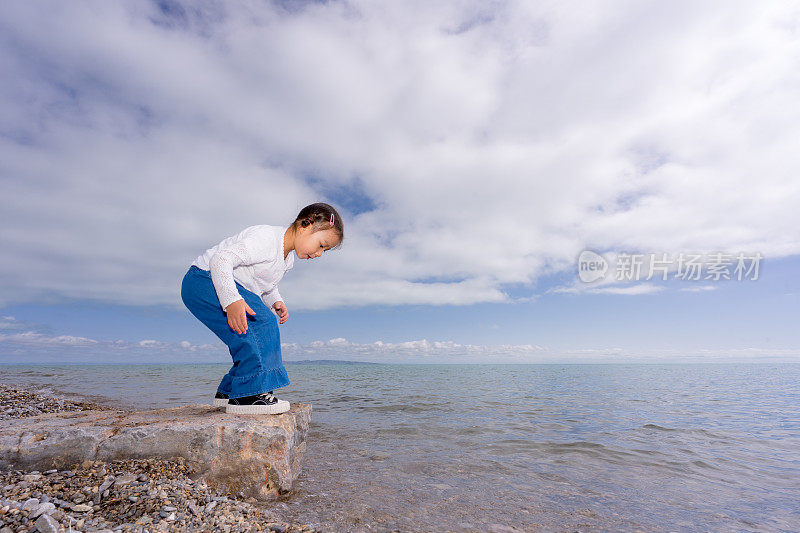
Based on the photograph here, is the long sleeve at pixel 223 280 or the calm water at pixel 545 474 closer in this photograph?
the calm water at pixel 545 474

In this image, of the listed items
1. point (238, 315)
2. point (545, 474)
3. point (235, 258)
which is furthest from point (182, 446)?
point (545, 474)

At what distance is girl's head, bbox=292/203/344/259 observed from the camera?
3826 millimetres

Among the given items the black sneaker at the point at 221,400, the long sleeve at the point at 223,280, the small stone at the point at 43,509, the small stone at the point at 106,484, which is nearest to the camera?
the small stone at the point at 43,509

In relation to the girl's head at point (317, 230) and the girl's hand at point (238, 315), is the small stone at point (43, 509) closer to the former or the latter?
the girl's hand at point (238, 315)

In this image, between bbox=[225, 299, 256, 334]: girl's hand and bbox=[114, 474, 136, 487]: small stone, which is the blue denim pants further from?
bbox=[114, 474, 136, 487]: small stone

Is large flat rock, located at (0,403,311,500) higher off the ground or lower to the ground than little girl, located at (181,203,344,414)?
lower

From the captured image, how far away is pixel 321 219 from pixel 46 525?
2793 millimetres

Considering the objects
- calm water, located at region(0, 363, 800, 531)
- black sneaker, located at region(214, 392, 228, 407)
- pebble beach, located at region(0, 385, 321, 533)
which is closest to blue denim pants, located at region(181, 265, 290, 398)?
black sneaker, located at region(214, 392, 228, 407)

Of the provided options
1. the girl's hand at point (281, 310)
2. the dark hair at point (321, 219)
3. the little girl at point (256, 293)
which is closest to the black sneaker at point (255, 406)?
the little girl at point (256, 293)

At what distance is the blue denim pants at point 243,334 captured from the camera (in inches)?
145

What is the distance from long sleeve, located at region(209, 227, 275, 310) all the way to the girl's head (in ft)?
0.97

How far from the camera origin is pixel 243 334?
3619 millimetres

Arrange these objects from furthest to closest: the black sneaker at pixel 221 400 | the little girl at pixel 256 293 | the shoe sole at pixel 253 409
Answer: the black sneaker at pixel 221 400 → the shoe sole at pixel 253 409 → the little girl at pixel 256 293

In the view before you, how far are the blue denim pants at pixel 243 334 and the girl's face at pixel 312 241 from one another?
674mm
